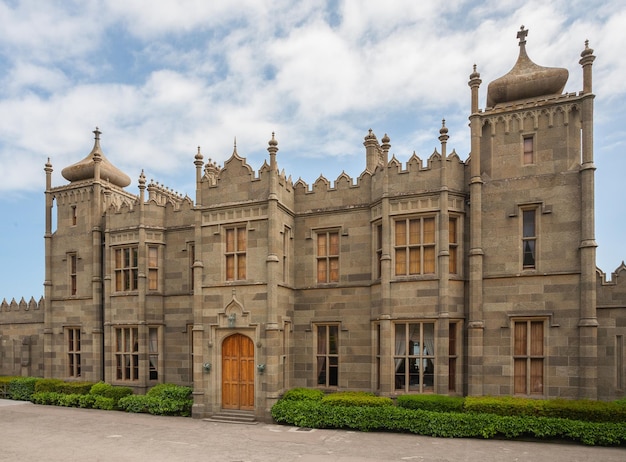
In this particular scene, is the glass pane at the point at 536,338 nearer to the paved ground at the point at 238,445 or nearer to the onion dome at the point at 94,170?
the paved ground at the point at 238,445

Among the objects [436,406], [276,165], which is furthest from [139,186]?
[436,406]

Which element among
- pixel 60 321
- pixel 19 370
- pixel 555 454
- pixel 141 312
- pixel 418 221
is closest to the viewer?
pixel 555 454

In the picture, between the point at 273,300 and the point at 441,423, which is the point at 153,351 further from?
the point at 441,423

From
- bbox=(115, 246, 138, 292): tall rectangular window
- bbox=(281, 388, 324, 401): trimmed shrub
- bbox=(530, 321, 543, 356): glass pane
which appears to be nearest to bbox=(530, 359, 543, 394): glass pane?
bbox=(530, 321, 543, 356): glass pane

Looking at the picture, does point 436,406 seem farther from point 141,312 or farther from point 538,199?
point 141,312

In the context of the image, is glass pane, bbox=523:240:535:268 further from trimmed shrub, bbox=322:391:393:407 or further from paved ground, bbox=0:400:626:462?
trimmed shrub, bbox=322:391:393:407

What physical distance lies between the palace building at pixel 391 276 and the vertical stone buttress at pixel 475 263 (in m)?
0.05

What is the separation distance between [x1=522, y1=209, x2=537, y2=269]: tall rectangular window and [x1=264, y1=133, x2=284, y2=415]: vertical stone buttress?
9188mm

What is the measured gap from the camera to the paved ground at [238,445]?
484 inches

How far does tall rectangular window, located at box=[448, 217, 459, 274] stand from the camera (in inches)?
650

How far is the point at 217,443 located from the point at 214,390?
3.85 m

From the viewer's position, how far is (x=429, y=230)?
16.6 m

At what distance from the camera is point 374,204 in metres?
17.6

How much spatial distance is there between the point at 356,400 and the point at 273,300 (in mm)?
4786
